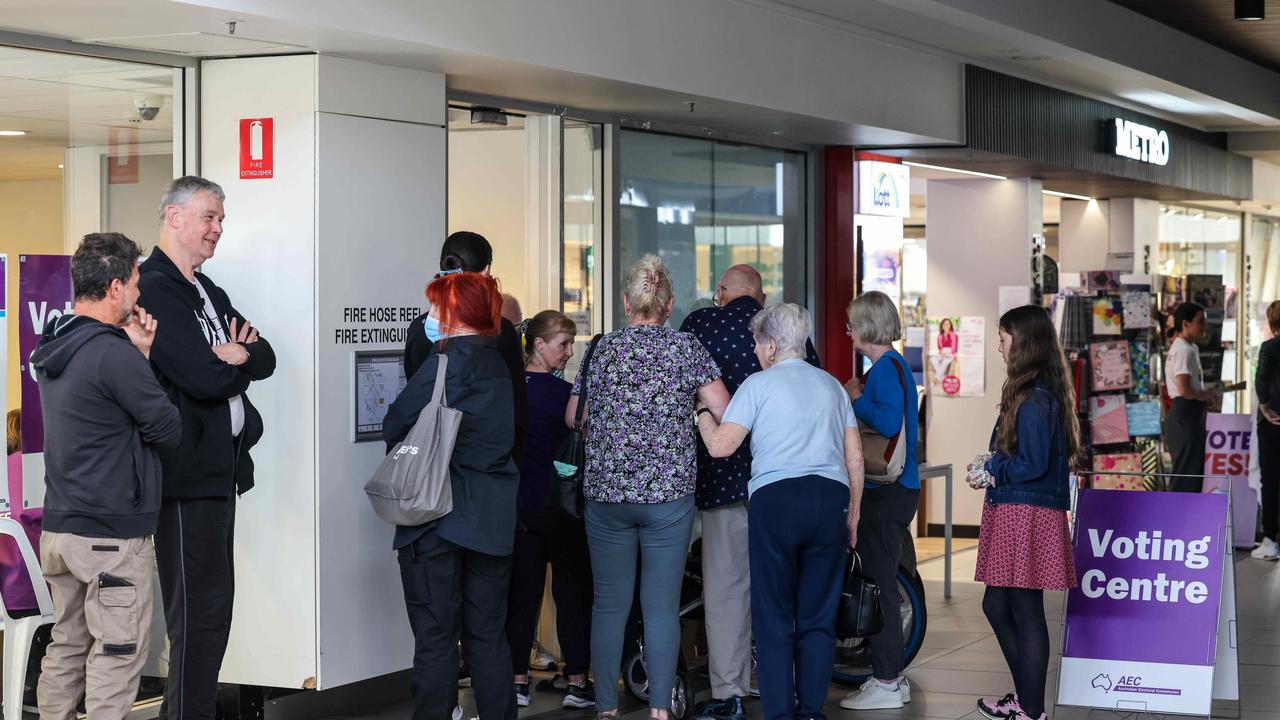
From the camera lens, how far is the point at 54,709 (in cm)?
421

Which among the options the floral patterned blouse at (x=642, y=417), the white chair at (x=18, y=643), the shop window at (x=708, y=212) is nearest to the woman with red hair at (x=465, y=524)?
the floral patterned blouse at (x=642, y=417)

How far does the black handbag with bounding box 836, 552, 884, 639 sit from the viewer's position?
17.7ft

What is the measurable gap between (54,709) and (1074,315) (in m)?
8.48

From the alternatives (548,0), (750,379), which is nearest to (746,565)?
(750,379)

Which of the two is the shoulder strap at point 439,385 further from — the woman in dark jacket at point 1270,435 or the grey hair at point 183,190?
the woman in dark jacket at point 1270,435

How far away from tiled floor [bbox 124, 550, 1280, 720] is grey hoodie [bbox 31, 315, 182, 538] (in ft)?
6.45

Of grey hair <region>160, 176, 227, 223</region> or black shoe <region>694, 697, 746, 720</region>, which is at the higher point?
grey hair <region>160, 176, 227, 223</region>

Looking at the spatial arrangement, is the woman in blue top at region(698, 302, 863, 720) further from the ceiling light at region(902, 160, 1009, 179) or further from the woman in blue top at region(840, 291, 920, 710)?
the ceiling light at region(902, 160, 1009, 179)

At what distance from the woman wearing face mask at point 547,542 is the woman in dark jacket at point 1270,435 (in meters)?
6.26

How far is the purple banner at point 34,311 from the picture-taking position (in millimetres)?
5246

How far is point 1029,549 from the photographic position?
5.39 m

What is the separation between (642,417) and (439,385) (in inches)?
35.1

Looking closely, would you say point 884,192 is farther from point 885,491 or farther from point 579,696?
point 579,696

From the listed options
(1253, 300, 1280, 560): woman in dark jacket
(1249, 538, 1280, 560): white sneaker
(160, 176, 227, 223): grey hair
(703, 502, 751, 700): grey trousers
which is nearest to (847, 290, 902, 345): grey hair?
(703, 502, 751, 700): grey trousers
